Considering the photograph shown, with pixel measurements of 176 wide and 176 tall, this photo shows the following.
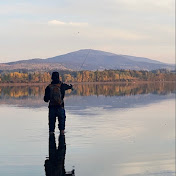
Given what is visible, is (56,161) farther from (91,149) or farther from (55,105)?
(55,105)

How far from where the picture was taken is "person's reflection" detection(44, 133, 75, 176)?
7.92 m

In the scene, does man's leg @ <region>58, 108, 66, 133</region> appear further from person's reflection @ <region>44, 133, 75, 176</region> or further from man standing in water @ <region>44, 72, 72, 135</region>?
person's reflection @ <region>44, 133, 75, 176</region>

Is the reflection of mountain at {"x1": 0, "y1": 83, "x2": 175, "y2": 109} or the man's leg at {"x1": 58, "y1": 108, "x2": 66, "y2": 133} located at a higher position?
the man's leg at {"x1": 58, "y1": 108, "x2": 66, "y2": 133}

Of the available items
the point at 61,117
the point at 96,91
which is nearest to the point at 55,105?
the point at 61,117

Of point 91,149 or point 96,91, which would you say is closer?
point 91,149

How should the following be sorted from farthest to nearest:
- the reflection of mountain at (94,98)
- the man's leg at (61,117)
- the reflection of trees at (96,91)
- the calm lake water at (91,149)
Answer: the reflection of trees at (96,91) < the reflection of mountain at (94,98) < the man's leg at (61,117) < the calm lake water at (91,149)

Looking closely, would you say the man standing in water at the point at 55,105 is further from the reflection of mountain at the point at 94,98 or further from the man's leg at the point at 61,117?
the reflection of mountain at the point at 94,98

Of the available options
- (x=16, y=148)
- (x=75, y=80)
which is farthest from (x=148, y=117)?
(x=75, y=80)

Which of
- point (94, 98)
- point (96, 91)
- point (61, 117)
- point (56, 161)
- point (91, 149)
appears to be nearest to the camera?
point (56, 161)

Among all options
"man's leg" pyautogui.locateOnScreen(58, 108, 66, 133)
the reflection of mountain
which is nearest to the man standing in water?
"man's leg" pyautogui.locateOnScreen(58, 108, 66, 133)

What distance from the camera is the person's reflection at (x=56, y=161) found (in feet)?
26.0

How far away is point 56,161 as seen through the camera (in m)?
9.03

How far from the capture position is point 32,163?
8914 mm

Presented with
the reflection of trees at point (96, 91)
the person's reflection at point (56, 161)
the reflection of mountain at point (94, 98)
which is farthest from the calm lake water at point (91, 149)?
the reflection of trees at point (96, 91)
